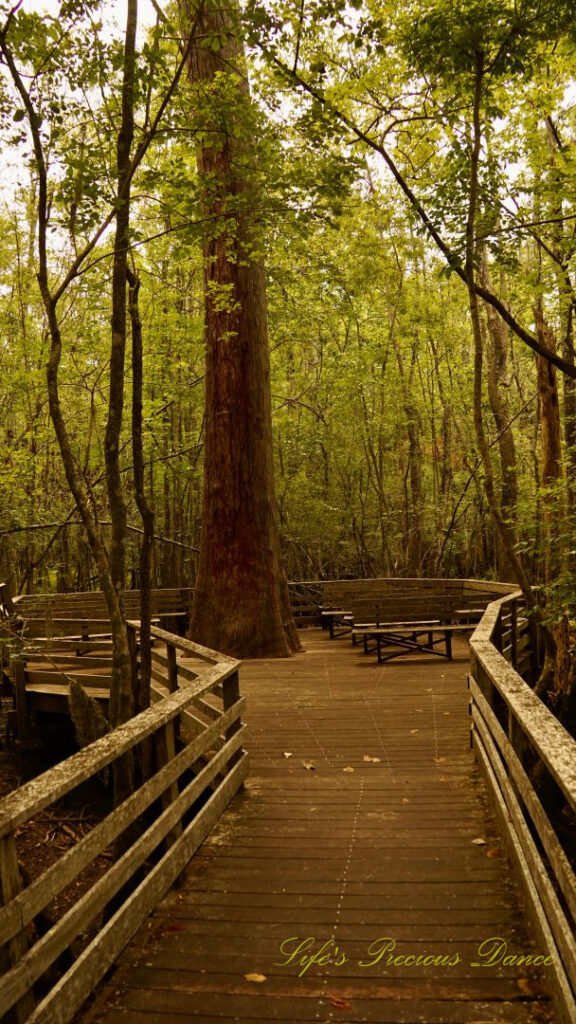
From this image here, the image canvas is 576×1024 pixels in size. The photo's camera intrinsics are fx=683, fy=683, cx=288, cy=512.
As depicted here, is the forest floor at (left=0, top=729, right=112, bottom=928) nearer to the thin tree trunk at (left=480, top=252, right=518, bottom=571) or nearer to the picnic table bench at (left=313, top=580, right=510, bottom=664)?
the picnic table bench at (left=313, top=580, right=510, bottom=664)

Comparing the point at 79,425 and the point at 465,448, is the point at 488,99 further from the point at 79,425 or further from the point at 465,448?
the point at 465,448

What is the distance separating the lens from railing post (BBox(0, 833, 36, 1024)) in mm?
2192

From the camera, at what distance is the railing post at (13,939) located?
2.19 metres

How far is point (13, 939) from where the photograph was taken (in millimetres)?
2221

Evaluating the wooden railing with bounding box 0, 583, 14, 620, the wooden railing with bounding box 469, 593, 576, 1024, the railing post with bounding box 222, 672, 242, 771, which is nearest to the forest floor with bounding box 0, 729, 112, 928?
the wooden railing with bounding box 0, 583, 14, 620

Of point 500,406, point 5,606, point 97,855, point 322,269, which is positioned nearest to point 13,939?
point 97,855

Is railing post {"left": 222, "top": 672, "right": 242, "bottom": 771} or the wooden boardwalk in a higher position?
railing post {"left": 222, "top": 672, "right": 242, "bottom": 771}

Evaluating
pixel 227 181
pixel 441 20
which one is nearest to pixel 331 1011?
pixel 227 181

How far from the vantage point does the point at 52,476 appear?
19359 mm

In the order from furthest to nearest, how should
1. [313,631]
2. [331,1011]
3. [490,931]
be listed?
[313,631] < [490,931] < [331,1011]

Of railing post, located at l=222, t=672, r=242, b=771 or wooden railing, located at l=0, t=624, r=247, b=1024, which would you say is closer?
wooden railing, located at l=0, t=624, r=247, b=1024

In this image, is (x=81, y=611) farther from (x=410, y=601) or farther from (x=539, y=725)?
(x=539, y=725)

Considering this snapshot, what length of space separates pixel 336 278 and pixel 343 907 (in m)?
9.66

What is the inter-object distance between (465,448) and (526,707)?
20.7 m
